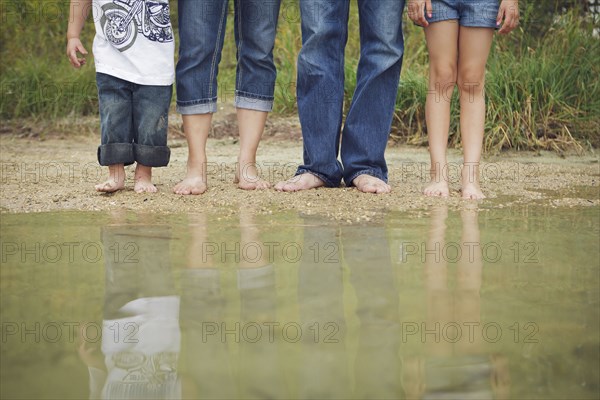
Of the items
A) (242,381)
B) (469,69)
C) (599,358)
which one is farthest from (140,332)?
(469,69)

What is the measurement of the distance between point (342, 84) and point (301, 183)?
46 centimetres

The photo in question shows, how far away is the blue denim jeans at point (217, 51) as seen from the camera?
3.44 metres

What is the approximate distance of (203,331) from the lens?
5.72ft

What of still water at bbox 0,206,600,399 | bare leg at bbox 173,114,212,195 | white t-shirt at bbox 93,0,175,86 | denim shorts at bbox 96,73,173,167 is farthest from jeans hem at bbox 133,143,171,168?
still water at bbox 0,206,600,399

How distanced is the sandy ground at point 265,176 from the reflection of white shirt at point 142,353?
1155 millimetres

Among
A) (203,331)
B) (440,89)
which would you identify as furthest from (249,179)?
(203,331)

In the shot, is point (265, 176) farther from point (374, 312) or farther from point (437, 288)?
point (374, 312)

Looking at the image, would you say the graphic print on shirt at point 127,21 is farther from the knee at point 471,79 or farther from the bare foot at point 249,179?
the knee at point 471,79

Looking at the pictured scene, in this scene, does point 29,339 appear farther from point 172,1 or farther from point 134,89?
point 172,1

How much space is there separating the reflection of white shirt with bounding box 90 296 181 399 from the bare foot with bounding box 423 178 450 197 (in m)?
1.67

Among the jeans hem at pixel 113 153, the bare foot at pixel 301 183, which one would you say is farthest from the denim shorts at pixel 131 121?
the bare foot at pixel 301 183

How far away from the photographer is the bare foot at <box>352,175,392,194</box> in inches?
135

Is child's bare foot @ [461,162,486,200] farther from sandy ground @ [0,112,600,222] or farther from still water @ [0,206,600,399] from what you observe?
still water @ [0,206,600,399]

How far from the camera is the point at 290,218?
9.66 feet
